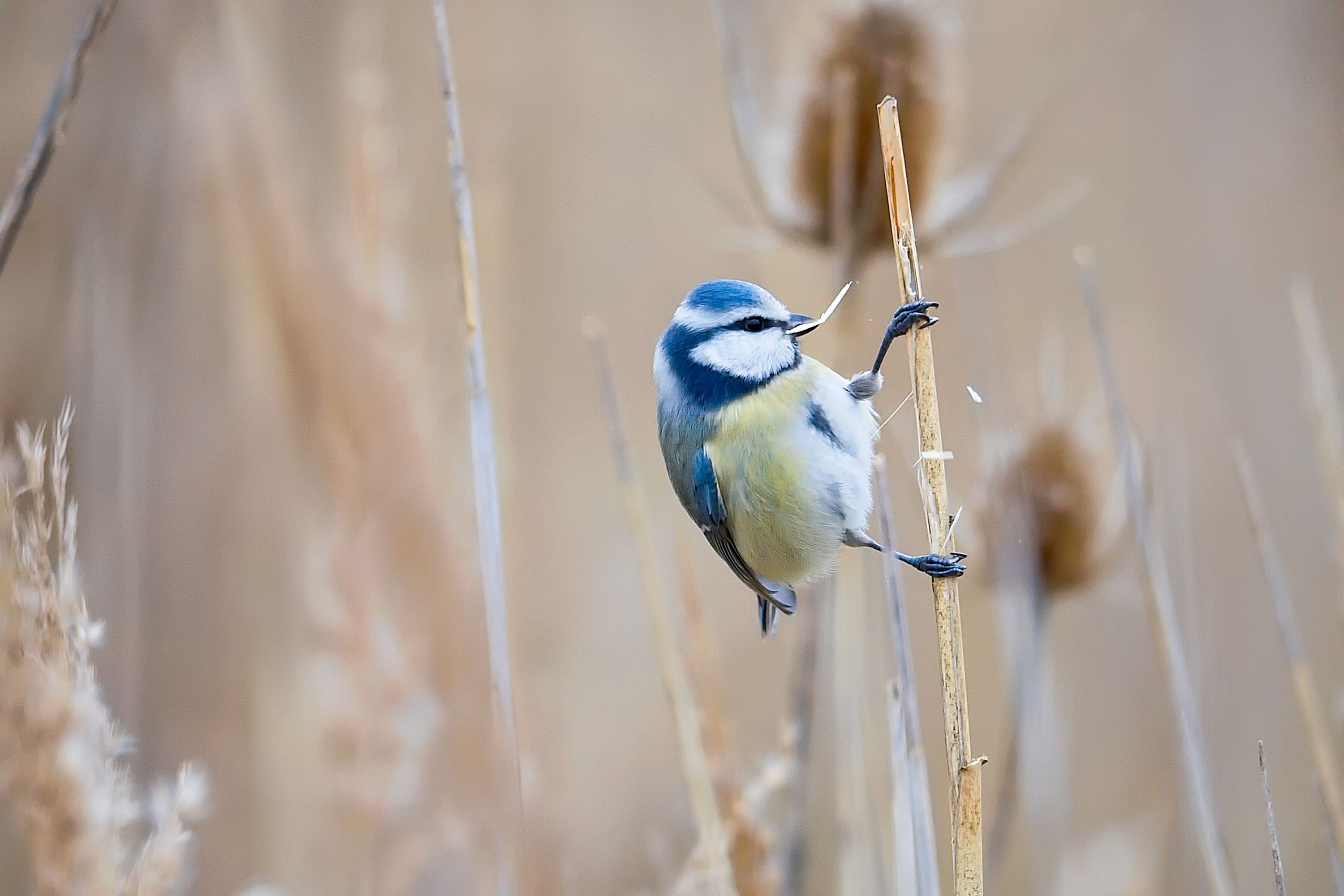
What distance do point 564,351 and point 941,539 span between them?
1.77 metres

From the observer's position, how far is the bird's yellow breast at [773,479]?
116 centimetres

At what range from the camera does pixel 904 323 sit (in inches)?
41.7

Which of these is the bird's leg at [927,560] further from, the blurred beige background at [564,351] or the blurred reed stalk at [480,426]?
the blurred reed stalk at [480,426]

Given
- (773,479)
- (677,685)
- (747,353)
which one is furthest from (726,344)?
(677,685)

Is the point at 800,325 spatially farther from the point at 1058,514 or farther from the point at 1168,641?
the point at 1058,514

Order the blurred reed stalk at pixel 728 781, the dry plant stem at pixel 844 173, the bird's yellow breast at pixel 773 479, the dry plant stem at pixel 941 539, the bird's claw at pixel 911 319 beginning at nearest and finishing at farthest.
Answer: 1. the dry plant stem at pixel 941 539
2. the bird's claw at pixel 911 319
3. the blurred reed stalk at pixel 728 781
4. the bird's yellow breast at pixel 773 479
5. the dry plant stem at pixel 844 173

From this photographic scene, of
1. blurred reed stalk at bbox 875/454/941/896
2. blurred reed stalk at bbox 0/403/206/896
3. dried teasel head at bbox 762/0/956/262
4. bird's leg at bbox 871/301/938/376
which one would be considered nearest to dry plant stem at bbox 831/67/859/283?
dried teasel head at bbox 762/0/956/262

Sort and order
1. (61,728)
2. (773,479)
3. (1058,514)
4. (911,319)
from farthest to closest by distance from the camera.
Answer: (1058,514)
(773,479)
(911,319)
(61,728)

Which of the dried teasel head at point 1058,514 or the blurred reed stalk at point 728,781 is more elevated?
the dried teasel head at point 1058,514

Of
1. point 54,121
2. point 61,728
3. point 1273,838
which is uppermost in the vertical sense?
point 54,121

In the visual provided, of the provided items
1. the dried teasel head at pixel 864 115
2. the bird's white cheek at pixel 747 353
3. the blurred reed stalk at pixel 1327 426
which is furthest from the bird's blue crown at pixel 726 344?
the blurred reed stalk at pixel 1327 426

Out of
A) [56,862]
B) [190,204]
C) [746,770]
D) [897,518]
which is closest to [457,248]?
[56,862]

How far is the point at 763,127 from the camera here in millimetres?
1643

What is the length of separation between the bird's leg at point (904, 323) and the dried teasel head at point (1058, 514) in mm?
421
